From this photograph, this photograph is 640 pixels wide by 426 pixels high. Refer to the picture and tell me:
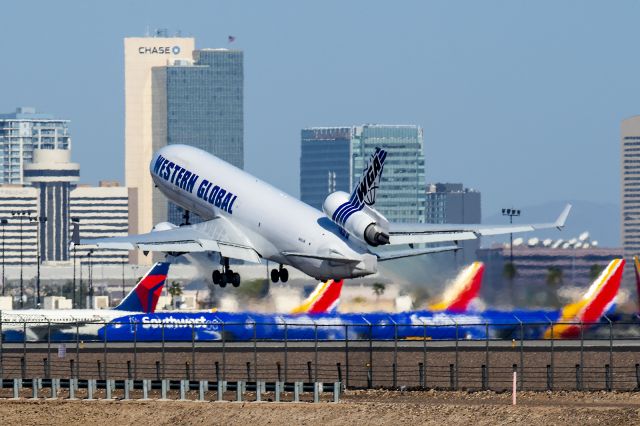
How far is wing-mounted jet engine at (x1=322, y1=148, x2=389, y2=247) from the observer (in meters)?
108

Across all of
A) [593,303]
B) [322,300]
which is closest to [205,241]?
[322,300]

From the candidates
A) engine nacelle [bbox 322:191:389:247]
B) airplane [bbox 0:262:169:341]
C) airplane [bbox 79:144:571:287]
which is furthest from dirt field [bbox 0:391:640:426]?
airplane [bbox 0:262:169:341]

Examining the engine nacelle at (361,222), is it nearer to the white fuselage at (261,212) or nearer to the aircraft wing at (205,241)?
the white fuselage at (261,212)

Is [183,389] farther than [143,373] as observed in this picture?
No

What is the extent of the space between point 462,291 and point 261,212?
77.4 ft

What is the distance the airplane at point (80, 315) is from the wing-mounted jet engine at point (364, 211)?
30.6 m

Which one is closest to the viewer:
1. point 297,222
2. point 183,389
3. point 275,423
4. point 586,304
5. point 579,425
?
point 579,425

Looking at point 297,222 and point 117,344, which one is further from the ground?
point 297,222

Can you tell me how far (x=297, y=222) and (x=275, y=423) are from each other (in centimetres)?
2248

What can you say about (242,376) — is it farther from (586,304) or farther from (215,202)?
(586,304)

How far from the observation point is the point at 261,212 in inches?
4574

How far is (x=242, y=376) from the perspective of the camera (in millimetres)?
113188

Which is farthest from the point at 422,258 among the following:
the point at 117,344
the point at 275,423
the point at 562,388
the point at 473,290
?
the point at 275,423

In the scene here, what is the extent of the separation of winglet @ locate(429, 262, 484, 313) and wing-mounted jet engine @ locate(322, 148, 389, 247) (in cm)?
2573
